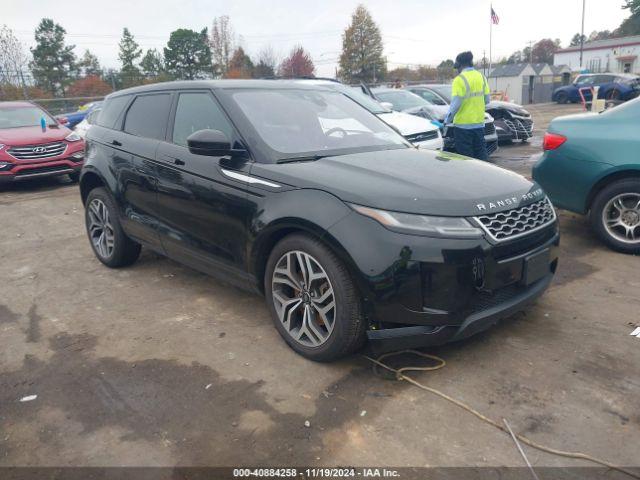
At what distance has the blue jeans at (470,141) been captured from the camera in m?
7.20

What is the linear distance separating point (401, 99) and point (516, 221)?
937cm

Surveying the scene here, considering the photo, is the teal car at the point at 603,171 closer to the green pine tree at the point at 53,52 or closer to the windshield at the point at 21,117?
the windshield at the point at 21,117

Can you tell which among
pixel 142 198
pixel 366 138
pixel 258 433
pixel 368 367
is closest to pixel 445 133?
pixel 366 138

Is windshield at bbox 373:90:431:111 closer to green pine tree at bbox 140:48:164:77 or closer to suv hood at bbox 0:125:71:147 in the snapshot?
suv hood at bbox 0:125:71:147

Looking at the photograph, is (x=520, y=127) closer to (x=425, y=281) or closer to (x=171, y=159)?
(x=171, y=159)

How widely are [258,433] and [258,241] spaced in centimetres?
120

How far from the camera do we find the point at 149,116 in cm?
449

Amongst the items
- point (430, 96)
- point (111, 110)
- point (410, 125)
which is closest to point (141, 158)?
point (111, 110)

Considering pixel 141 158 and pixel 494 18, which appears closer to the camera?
pixel 141 158

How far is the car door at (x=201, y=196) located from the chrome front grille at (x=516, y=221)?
58.2 inches

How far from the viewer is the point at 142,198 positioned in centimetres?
439

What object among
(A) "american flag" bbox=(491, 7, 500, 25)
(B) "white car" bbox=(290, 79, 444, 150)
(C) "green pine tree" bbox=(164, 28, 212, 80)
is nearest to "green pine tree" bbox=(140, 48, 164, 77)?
(C) "green pine tree" bbox=(164, 28, 212, 80)

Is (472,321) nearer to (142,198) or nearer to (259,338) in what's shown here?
(259,338)

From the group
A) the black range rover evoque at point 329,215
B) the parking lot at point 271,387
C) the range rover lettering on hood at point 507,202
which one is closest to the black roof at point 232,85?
the black range rover evoque at point 329,215
